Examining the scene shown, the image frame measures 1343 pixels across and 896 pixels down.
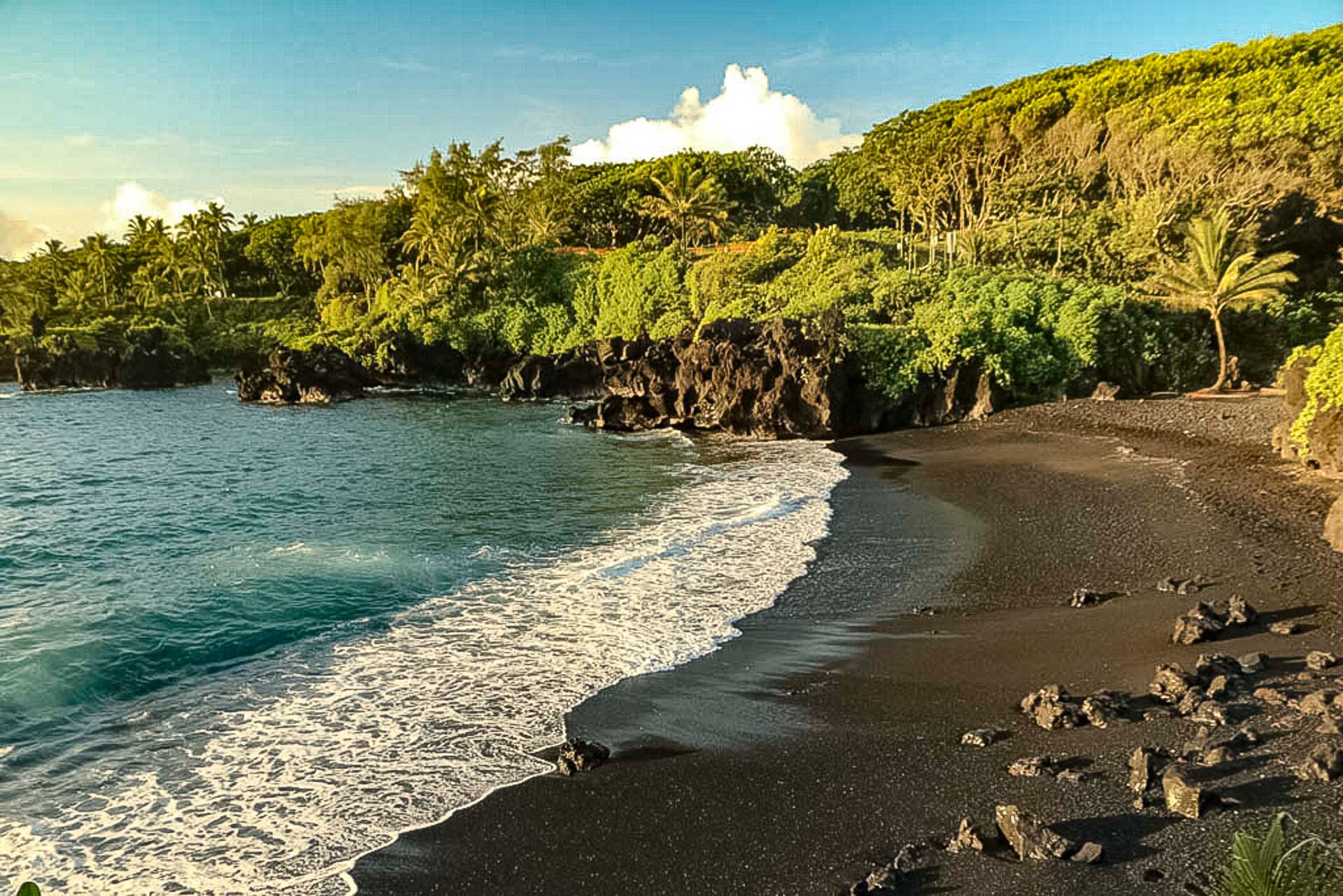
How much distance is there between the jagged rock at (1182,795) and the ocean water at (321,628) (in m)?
7.30

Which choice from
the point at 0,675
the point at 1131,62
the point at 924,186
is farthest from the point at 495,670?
the point at 1131,62

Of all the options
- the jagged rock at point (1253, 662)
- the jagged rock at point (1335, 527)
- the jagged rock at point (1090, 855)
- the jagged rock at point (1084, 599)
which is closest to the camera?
the jagged rock at point (1090, 855)

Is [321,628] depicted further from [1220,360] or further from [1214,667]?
[1220,360]

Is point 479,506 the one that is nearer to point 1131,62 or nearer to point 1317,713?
point 1317,713

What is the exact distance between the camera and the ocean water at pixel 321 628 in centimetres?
947

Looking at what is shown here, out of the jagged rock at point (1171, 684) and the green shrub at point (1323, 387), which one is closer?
the jagged rock at point (1171, 684)

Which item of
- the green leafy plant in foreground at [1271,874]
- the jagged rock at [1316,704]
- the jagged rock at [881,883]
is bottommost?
the jagged rock at [881,883]

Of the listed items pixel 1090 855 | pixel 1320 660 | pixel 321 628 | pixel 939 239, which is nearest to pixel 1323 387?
pixel 1320 660

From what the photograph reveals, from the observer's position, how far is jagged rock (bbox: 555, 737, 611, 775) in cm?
1016

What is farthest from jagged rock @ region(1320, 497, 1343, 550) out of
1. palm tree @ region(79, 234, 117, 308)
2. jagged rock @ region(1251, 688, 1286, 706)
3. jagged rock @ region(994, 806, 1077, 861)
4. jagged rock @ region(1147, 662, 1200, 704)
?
palm tree @ region(79, 234, 117, 308)

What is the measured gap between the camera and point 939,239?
61.4 meters

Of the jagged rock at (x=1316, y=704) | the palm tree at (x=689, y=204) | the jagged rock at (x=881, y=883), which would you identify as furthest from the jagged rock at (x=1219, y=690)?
the palm tree at (x=689, y=204)

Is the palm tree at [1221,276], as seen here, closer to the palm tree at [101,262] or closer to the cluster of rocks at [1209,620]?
the cluster of rocks at [1209,620]

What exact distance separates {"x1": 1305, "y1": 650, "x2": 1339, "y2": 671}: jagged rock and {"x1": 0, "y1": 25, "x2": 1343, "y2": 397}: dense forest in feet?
91.2
